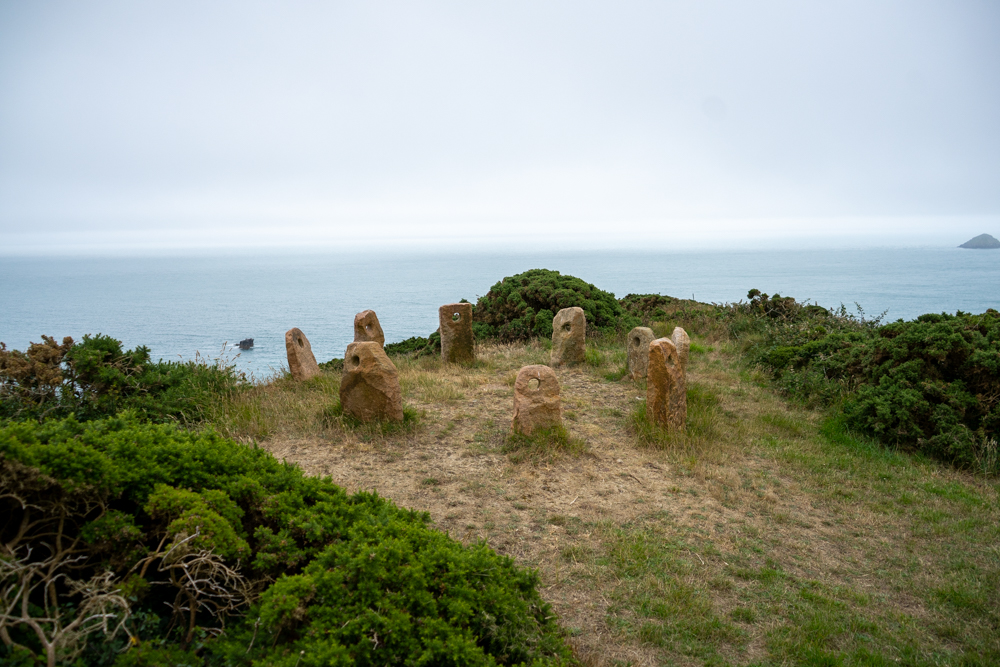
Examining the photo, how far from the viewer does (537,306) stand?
1470 centimetres

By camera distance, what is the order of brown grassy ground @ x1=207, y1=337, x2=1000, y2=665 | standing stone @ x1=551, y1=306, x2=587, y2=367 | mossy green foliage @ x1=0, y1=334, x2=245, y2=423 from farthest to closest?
standing stone @ x1=551, y1=306, x2=587, y2=367
mossy green foliage @ x1=0, y1=334, x2=245, y2=423
brown grassy ground @ x1=207, y1=337, x2=1000, y2=665

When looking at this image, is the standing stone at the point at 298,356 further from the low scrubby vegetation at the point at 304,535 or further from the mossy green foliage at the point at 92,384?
the mossy green foliage at the point at 92,384

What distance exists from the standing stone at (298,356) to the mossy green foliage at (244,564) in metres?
5.93

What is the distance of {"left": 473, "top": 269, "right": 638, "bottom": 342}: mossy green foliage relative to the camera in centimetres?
1380

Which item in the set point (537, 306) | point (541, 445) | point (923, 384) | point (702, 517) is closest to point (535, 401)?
point (541, 445)

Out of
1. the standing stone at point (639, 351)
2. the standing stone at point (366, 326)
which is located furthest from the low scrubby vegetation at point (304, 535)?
the standing stone at point (366, 326)

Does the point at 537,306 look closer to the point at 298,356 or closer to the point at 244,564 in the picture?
the point at 298,356

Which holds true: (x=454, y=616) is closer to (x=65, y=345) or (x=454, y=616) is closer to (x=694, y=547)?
(x=694, y=547)

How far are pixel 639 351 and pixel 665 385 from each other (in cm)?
261

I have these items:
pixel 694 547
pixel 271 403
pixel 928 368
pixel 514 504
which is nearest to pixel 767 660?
pixel 694 547

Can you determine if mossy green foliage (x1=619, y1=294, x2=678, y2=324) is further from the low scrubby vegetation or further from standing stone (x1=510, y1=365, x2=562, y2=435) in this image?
standing stone (x1=510, y1=365, x2=562, y2=435)

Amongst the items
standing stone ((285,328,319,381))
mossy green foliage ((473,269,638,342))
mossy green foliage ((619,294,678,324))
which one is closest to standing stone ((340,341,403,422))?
standing stone ((285,328,319,381))

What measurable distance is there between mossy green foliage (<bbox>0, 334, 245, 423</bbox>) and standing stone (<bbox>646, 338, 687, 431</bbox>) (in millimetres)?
5621

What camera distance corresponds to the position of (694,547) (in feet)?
15.1
